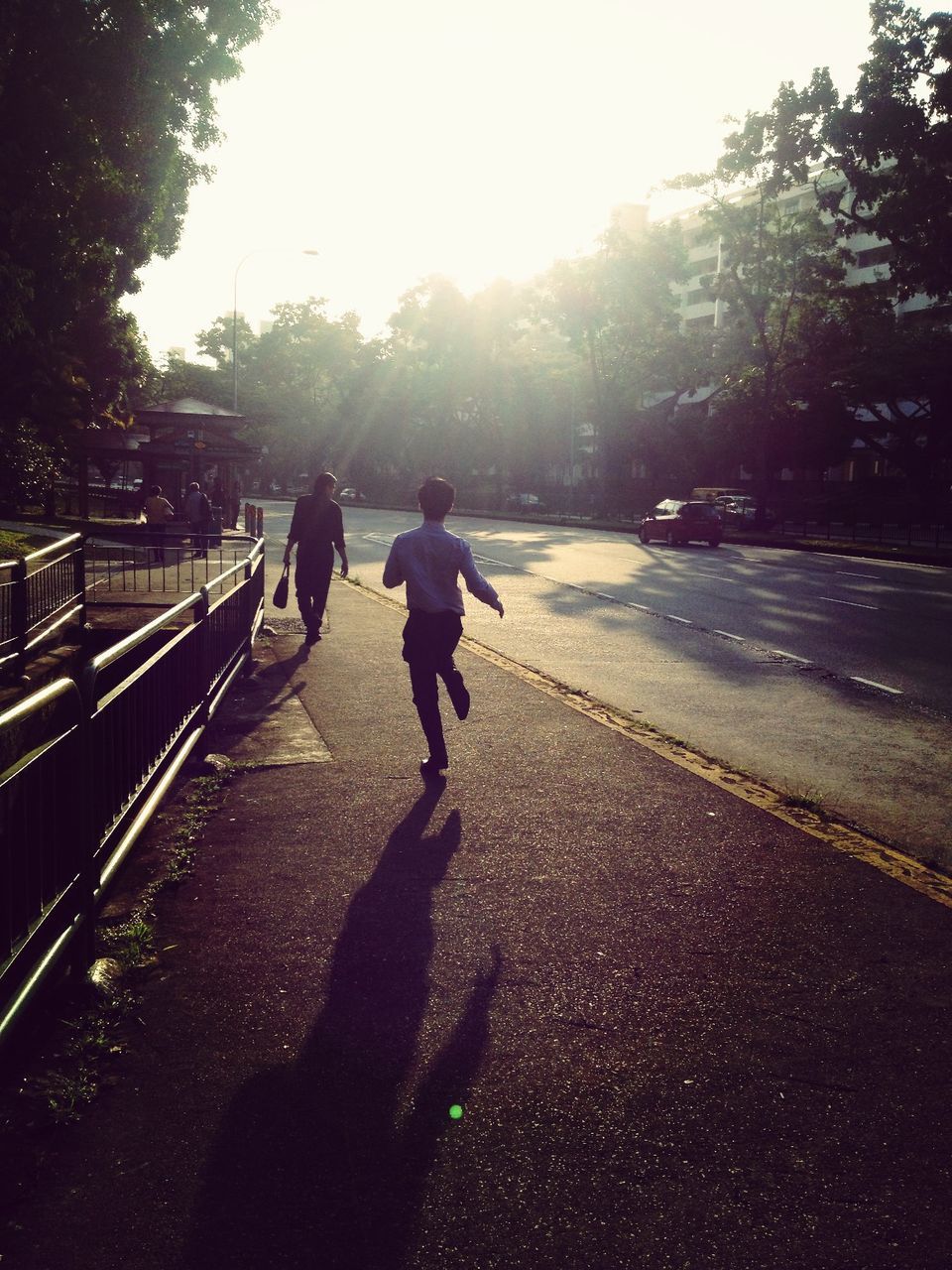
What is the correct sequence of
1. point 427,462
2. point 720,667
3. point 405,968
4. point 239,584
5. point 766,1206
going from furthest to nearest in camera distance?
point 427,462 → point 720,667 → point 239,584 → point 405,968 → point 766,1206

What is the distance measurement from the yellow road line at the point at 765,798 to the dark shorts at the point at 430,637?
1.56 meters

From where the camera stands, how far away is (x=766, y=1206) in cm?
290

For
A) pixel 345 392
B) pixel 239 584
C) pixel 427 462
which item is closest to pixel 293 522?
pixel 239 584

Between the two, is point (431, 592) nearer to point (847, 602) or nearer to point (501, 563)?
point (847, 602)

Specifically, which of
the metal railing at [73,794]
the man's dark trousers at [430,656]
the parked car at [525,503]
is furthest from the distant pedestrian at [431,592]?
the parked car at [525,503]

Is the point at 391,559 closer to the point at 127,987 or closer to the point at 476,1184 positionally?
the point at 127,987

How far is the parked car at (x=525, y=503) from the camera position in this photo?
2977 inches

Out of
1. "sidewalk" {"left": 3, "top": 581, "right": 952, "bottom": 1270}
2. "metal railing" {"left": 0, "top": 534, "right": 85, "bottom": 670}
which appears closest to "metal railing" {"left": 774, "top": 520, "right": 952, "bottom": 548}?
"metal railing" {"left": 0, "top": 534, "right": 85, "bottom": 670}

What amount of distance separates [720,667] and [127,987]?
8831 millimetres

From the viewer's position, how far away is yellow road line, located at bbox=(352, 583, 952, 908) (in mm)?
5492

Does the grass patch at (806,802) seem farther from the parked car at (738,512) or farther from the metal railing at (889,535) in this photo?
the parked car at (738,512)

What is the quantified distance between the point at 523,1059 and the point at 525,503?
245ft

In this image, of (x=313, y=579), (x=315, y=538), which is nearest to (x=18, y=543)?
(x=313, y=579)

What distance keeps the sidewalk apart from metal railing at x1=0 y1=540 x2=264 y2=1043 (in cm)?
37
